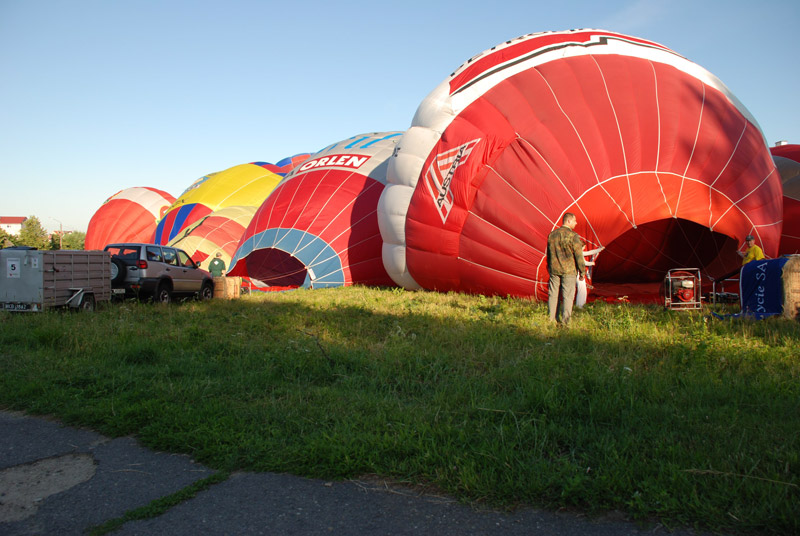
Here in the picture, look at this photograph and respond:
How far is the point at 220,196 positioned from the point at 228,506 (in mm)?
21158

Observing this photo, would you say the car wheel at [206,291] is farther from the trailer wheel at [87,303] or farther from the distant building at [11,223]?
the distant building at [11,223]

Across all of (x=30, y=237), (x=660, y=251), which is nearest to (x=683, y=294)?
(x=660, y=251)

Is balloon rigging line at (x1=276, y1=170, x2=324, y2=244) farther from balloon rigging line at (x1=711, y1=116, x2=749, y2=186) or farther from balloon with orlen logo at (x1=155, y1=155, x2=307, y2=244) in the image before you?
balloon rigging line at (x1=711, y1=116, x2=749, y2=186)

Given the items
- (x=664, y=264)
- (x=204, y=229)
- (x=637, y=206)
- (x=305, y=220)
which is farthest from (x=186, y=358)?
(x=204, y=229)

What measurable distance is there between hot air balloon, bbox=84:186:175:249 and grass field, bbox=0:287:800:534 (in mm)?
23070

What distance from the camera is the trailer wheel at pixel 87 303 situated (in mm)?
10050

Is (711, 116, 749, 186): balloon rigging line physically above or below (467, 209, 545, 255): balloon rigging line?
above

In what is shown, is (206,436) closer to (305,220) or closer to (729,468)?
(729,468)

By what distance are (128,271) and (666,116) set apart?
10.5m

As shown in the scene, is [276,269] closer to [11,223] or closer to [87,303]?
Answer: [87,303]

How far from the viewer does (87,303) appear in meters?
10.2

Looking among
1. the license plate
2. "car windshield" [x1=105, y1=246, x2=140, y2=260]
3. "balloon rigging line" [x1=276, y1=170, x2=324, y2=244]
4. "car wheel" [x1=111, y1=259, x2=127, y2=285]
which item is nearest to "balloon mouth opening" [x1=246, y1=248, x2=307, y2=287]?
"balloon rigging line" [x1=276, y1=170, x2=324, y2=244]

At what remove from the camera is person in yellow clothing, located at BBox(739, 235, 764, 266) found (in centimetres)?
861

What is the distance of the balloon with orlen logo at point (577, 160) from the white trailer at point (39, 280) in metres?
6.24
